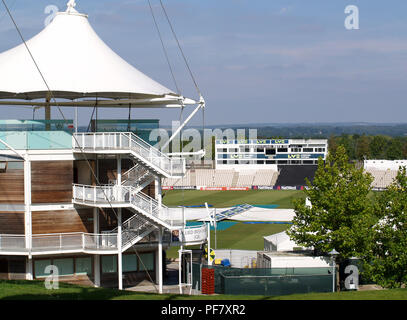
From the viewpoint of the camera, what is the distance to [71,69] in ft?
108

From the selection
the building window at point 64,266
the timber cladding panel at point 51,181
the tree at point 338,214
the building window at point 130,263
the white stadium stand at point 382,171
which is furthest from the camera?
the white stadium stand at point 382,171

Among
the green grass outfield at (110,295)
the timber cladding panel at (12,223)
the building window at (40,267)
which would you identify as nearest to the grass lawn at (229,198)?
the building window at (40,267)

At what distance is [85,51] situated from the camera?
34406mm

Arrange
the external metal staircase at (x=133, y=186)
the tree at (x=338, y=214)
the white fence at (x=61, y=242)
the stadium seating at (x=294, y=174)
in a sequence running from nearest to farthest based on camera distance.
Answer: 1. the white fence at (x=61, y=242)
2. the external metal staircase at (x=133, y=186)
3. the tree at (x=338, y=214)
4. the stadium seating at (x=294, y=174)

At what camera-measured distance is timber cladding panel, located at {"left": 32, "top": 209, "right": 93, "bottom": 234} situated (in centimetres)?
3250

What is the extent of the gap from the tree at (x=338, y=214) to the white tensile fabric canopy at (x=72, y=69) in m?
8.74

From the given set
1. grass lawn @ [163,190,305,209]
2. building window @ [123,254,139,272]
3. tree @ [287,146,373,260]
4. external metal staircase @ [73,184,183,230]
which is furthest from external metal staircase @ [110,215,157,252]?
grass lawn @ [163,190,305,209]

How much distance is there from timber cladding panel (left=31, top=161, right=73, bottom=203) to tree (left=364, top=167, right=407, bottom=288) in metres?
14.1

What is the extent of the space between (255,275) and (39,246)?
998cm

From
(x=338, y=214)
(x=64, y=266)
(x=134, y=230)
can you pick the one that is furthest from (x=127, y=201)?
(x=338, y=214)

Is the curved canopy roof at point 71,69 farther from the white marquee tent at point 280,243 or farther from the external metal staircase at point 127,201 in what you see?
the white marquee tent at point 280,243

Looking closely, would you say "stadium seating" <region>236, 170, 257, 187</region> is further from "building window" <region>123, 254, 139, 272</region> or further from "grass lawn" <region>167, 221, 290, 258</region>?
"building window" <region>123, 254, 139, 272</region>

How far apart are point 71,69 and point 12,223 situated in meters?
7.68

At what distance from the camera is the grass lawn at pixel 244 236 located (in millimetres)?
50562
